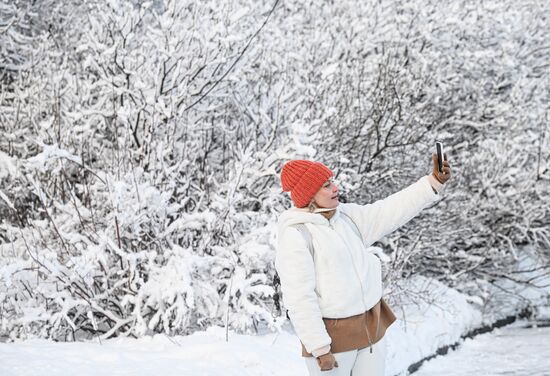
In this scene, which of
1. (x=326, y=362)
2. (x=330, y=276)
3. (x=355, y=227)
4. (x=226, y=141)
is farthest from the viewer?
(x=226, y=141)

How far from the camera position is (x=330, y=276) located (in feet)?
10.2

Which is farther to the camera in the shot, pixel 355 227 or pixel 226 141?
pixel 226 141

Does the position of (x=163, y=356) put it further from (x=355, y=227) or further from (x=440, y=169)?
(x=440, y=169)

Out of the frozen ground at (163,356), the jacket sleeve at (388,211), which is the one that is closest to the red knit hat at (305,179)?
the jacket sleeve at (388,211)

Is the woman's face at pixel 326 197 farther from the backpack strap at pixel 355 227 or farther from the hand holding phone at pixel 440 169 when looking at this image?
the hand holding phone at pixel 440 169

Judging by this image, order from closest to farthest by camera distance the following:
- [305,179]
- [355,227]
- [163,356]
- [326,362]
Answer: [326,362] → [305,179] → [355,227] → [163,356]

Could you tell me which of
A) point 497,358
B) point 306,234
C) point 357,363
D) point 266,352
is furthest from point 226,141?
point 357,363

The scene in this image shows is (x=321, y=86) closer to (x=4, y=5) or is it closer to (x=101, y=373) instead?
(x=4, y=5)

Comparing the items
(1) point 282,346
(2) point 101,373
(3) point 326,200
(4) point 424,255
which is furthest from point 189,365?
(4) point 424,255

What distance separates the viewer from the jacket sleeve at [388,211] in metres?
3.32

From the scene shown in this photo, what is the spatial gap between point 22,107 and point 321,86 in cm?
363

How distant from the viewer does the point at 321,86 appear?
8.87 metres

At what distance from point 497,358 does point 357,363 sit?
593cm

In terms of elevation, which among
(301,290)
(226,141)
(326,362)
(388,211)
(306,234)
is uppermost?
(226,141)
